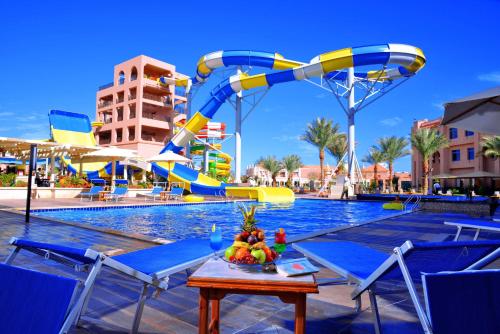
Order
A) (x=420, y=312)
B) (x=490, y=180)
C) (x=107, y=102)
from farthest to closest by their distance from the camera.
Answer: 1. (x=107, y=102)
2. (x=490, y=180)
3. (x=420, y=312)

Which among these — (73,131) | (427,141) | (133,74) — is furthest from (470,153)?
(73,131)

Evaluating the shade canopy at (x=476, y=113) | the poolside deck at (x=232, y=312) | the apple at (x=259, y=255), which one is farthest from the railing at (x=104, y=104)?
the apple at (x=259, y=255)

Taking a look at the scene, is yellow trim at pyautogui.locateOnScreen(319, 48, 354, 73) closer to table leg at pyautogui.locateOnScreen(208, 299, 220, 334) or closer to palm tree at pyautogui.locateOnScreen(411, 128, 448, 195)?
palm tree at pyautogui.locateOnScreen(411, 128, 448, 195)

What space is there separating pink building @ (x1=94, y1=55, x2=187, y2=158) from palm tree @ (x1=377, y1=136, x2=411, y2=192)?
72.9ft

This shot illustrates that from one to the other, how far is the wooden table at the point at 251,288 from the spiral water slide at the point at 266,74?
17830 millimetres

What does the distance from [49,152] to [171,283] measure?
732 inches

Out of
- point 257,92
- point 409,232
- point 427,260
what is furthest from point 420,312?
point 257,92

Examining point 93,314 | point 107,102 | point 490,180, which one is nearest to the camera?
point 93,314

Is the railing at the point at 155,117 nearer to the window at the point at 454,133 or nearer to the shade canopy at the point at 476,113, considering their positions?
the window at the point at 454,133

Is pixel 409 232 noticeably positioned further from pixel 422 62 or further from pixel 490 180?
pixel 490 180

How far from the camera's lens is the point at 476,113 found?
4965 mm

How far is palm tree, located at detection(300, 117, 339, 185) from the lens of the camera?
3334 cm

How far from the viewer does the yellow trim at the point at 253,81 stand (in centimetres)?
2242

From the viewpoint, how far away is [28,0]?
1459 centimetres
